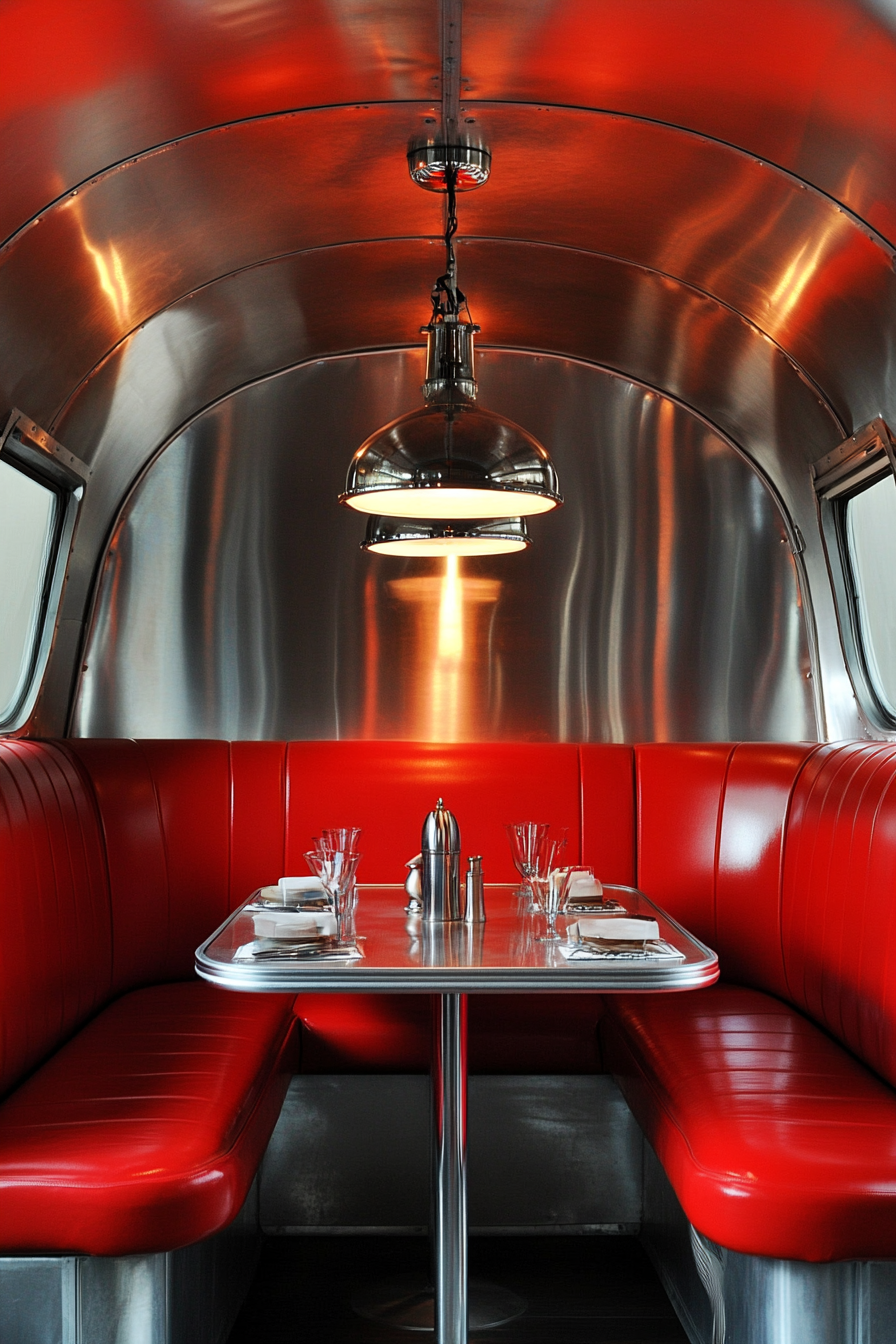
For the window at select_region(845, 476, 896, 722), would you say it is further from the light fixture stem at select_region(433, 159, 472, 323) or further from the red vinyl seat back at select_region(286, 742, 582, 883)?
the light fixture stem at select_region(433, 159, 472, 323)

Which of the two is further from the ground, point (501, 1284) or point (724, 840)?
point (724, 840)

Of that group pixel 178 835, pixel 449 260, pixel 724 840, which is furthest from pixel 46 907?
pixel 724 840

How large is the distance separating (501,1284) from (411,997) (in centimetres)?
78

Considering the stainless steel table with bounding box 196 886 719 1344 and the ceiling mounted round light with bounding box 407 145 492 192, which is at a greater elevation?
the ceiling mounted round light with bounding box 407 145 492 192

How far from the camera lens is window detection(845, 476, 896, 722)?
3.86 m

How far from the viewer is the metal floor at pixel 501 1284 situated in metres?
2.99

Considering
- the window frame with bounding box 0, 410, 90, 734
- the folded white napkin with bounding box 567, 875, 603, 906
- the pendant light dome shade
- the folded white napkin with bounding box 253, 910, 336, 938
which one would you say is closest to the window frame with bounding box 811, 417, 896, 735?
the folded white napkin with bounding box 567, 875, 603, 906

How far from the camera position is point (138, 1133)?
8.00ft

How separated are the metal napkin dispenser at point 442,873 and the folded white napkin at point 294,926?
0.30 metres

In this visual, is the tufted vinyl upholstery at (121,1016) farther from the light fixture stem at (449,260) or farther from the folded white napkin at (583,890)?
the light fixture stem at (449,260)

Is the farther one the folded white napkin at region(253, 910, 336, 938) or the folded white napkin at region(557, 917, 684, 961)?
the folded white napkin at region(253, 910, 336, 938)

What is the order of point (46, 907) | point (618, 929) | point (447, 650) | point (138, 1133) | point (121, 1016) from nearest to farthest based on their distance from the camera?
point (138, 1133)
point (618, 929)
point (46, 907)
point (121, 1016)
point (447, 650)

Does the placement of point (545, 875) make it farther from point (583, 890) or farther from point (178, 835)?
point (178, 835)

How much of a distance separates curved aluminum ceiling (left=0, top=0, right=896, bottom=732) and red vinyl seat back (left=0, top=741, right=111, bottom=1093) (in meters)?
0.83
